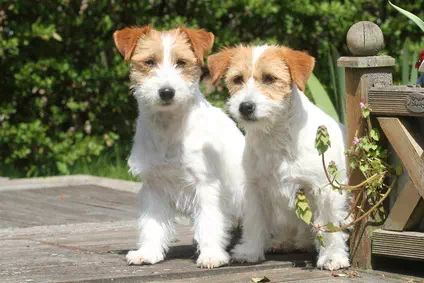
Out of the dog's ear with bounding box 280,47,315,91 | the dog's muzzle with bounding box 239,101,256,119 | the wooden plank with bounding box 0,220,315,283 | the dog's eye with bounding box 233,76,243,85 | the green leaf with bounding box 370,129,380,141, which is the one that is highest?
the dog's ear with bounding box 280,47,315,91

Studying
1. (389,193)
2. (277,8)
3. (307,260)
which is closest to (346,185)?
(389,193)

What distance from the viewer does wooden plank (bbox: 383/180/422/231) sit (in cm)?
459

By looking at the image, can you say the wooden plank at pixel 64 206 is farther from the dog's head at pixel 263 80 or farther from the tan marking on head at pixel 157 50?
the dog's head at pixel 263 80

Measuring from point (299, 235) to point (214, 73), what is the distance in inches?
40.1

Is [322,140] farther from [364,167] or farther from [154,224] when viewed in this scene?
[154,224]

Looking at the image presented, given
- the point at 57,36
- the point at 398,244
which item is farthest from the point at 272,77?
the point at 57,36

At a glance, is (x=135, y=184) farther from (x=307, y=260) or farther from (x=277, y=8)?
(x=307, y=260)

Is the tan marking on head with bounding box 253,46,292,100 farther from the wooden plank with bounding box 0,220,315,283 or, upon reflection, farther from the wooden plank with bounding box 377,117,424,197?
the wooden plank with bounding box 0,220,315,283

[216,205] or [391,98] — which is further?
[216,205]

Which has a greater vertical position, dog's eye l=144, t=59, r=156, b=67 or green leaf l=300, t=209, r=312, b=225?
dog's eye l=144, t=59, r=156, b=67

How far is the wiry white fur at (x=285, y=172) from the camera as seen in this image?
4.80 meters

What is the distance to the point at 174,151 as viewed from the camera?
16.5 feet

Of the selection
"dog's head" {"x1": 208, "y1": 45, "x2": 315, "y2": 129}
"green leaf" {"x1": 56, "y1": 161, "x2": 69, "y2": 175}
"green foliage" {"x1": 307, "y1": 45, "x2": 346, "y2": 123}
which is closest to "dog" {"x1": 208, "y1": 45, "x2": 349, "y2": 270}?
"dog's head" {"x1": 208, "y1": 45, "x2": 315, "y2": 129}

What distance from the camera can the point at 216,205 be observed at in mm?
5008
